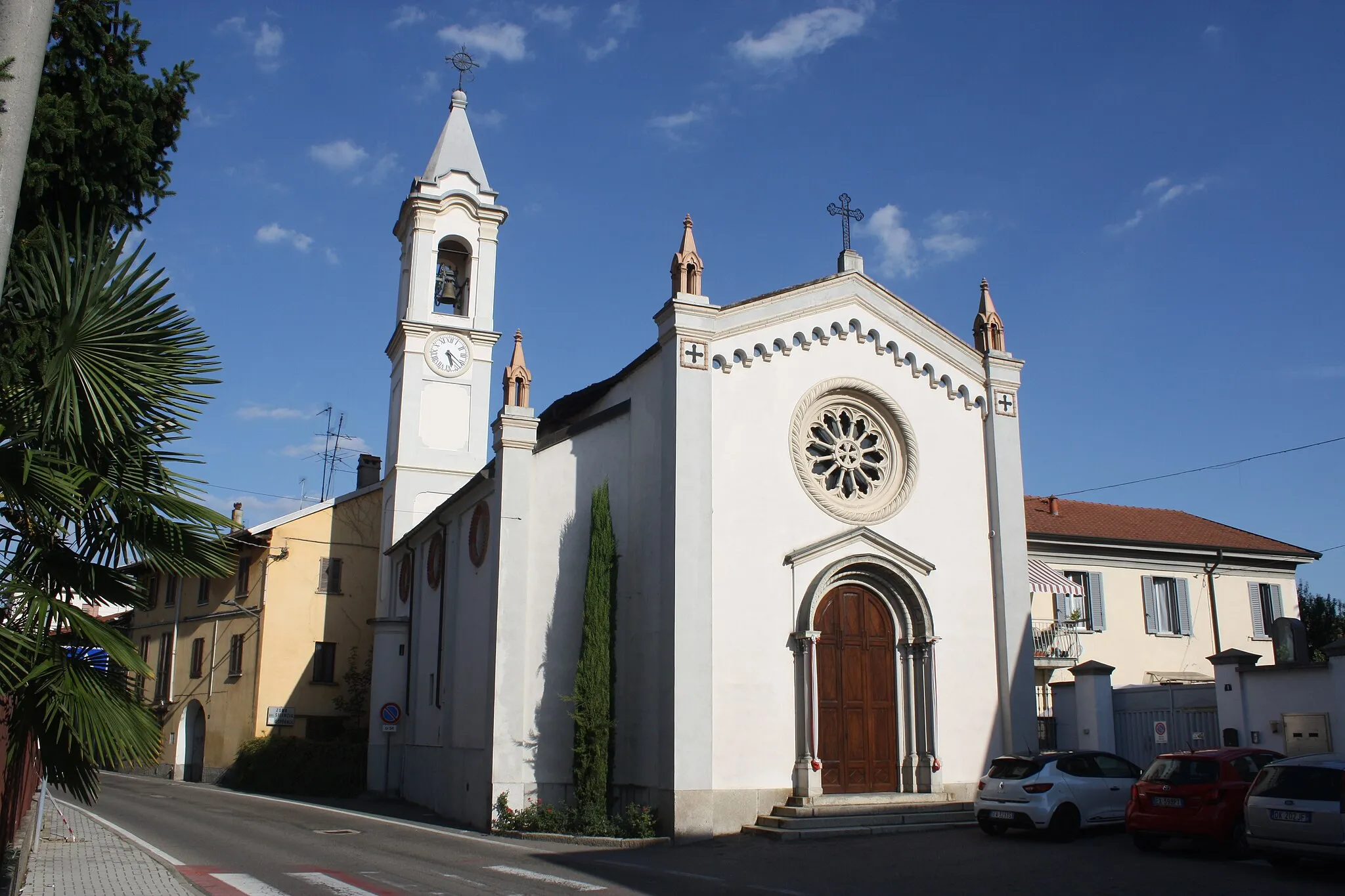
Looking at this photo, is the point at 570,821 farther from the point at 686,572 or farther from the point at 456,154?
the point at 456,154

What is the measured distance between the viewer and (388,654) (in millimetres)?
28797

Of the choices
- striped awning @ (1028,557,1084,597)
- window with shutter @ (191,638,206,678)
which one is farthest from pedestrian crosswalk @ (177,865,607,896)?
window with shutter @ (191,638,206,678)

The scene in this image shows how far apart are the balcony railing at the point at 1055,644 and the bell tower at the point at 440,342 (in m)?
16.2

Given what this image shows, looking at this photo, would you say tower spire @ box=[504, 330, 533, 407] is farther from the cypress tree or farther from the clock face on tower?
the clock face on tower

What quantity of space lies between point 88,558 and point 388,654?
2213cm

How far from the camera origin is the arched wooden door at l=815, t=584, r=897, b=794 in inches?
735

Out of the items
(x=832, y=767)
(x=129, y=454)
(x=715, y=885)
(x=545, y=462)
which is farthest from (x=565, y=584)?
(x=129, y=454)

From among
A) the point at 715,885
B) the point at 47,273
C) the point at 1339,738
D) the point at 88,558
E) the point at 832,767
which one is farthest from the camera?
the point at 832,767

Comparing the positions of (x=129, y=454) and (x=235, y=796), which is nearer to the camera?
(x=129, y=454)

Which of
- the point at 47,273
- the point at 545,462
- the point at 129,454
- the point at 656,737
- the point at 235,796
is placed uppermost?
the point at 545,462

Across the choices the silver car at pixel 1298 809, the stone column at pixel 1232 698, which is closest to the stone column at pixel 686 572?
the silver car at pixel 1298 809

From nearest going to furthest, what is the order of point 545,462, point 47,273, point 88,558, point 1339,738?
point 47,273 → point 88,558 → point 1339,738 → point 545,462

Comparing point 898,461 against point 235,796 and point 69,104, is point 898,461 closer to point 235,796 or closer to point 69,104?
point 69,104

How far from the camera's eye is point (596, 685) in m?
18.0
